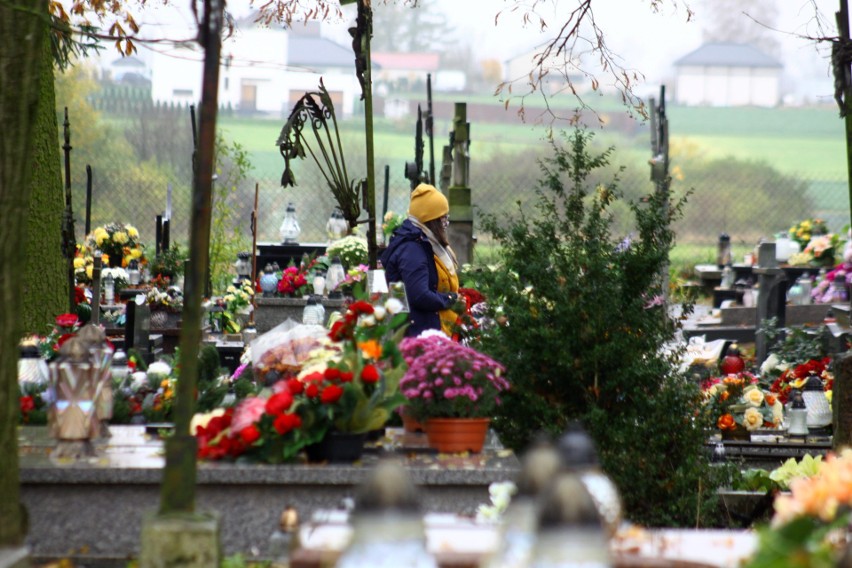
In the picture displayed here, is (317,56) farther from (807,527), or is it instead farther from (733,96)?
(807,527)

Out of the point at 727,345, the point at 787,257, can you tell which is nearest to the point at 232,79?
the point at 787,257

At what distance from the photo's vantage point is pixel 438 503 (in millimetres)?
5430

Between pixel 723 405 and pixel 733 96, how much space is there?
51545 mm

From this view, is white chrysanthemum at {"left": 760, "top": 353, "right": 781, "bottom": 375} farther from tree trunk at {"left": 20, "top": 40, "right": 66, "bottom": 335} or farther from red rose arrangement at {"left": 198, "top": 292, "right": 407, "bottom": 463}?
red rose arrangement at {"left": 198, "top": 292, "right": 407, "bottom": 463}

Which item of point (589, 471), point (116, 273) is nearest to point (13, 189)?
point (589, 471)

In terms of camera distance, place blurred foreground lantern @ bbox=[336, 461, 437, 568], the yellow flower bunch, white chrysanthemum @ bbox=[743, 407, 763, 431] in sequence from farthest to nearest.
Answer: the yellow flower bunch, white chrysanthemum @ bbox=[743, 407, 763, 431], blurred foreground lantern @ bbox=[336, 461, 437, 568]

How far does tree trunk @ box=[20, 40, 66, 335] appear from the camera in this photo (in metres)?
12.6

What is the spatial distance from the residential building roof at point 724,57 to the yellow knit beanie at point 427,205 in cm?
4961

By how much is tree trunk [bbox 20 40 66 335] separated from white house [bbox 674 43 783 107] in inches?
1797

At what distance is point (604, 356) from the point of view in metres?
7.72

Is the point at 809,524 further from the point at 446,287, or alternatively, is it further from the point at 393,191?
the point at 393,191

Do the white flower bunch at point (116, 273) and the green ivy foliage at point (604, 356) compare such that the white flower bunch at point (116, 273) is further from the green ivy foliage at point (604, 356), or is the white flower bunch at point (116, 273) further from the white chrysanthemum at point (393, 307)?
the white chrysanthemum at point (393, 307)

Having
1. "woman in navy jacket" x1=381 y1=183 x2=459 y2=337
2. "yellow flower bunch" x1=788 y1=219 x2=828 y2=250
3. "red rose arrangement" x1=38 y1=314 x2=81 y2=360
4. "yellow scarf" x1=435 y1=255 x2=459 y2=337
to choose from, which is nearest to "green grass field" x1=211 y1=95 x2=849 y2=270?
"yellow flower bunch" x1=788 y1=219 x2=828 y2=250

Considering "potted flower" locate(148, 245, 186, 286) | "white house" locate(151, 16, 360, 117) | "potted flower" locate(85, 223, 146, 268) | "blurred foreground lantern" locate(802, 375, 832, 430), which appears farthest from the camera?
"white house" locate(151, 16, 360, 117)
